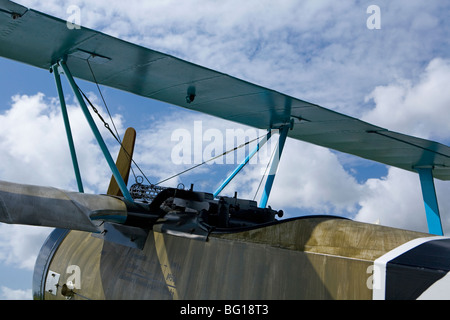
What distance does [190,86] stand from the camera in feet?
26.4

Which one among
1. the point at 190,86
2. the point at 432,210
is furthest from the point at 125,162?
the point at 432,210

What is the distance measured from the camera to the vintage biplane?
3439mm

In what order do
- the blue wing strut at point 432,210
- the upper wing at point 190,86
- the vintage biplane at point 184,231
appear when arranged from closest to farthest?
the vintage biplane at point 184,231
the upper wing at point 190,86
the blue wing strut at point 432,210

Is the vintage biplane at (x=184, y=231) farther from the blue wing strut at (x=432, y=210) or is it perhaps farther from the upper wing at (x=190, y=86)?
the blue wing strut at (x=432, y=210)

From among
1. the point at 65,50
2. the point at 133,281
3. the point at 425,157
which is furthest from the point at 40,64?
the point at 425,157

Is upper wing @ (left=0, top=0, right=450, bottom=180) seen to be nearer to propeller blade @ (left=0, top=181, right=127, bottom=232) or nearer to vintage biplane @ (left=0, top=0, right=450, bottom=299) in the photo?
vintage biplane @ (left=0, top=0, right=450, bottom=299)

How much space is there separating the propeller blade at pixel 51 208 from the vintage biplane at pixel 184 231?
1cm

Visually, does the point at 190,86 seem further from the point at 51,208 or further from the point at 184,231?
the point at 51,208

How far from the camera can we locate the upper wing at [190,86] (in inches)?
249

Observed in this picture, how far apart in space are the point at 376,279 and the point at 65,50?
5.82 metres

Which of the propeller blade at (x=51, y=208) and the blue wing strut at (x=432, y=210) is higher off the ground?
the blue wing strut at (x=432, y=210)

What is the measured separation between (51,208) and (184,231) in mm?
1473

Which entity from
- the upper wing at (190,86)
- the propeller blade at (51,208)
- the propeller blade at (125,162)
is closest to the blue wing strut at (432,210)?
the upper wing at (190,86)

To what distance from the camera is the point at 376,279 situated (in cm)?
322
